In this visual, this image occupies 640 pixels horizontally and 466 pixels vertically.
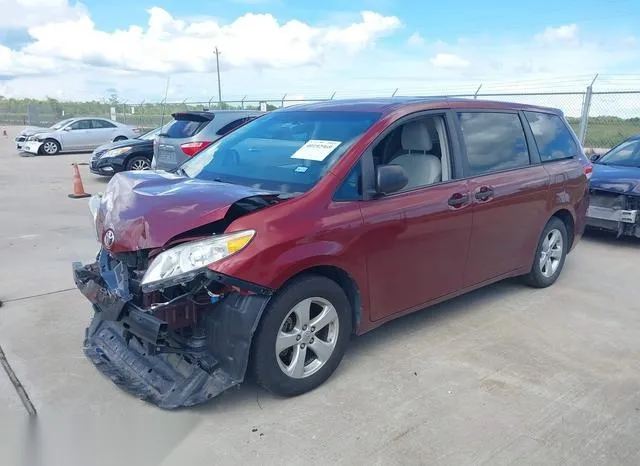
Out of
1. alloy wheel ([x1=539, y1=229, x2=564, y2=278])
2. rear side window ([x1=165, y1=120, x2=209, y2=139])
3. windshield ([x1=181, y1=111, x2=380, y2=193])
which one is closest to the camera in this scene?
windshield ([x1=181, y1=111, x2=380, y2=193])

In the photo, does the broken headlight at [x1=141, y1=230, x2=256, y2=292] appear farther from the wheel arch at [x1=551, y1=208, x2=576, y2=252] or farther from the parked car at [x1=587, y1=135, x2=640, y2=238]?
the parked car at [x1=587, y1=135, x2=640, y2=238]

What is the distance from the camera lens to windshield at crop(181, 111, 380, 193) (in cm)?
381

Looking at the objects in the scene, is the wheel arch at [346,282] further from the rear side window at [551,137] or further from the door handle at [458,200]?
the rear side window at [551,137]

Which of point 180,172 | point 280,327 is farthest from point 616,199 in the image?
point 280,327

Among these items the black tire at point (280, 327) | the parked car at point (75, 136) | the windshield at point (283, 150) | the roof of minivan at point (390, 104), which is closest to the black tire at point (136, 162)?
the windshield at point (283, 150)

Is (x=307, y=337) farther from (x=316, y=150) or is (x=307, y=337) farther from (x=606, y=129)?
(x=606, y=129)

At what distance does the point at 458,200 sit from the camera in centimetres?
435

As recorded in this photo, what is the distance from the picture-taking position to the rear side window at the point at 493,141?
4617 millimetres

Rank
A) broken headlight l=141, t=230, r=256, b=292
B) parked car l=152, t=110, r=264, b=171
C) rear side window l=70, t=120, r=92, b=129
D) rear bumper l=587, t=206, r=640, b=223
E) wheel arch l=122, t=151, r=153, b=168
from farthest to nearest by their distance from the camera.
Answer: rear side window l=70, t=120, r=92, b=129
wheel arch l=122, t=151, r=153, b=168
parked car l=152, t=110, r=264, b=171
rear bumper l=587, t=206, r=640, b=223
broken headlight l=141, t=230, r=256, b=292

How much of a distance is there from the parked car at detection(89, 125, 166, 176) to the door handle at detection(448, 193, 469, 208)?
9.95m

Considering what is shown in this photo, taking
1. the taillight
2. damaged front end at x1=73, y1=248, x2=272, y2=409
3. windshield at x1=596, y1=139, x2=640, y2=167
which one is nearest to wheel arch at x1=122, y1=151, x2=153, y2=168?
the taillight

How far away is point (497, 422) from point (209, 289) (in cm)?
183

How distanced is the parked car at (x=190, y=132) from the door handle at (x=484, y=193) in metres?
6.27

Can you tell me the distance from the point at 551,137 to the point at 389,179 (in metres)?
2.81
